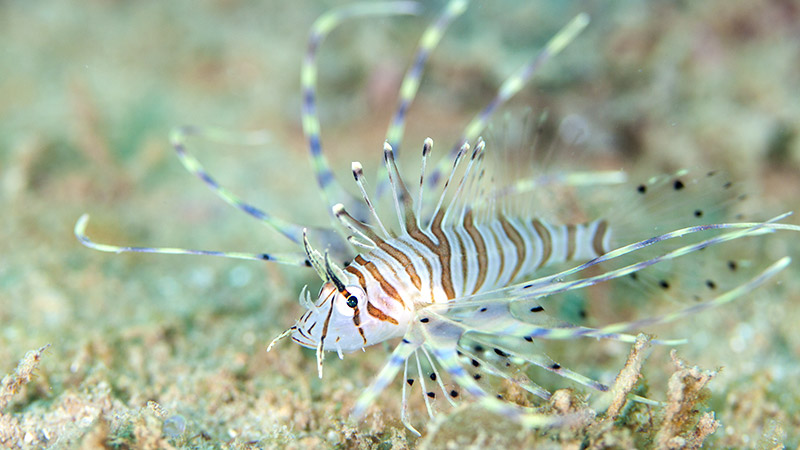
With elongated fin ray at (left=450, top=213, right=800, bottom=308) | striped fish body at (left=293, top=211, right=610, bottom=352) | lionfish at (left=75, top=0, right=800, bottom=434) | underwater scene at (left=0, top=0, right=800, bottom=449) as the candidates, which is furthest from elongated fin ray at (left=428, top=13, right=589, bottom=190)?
elongated fin ray at (left=450, top=213, right=800, bottom=308)

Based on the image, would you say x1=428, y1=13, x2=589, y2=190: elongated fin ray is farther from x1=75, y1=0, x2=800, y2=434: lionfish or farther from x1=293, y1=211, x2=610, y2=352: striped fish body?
x1=293, y1=211, x2=610, y2=352: striped fish body

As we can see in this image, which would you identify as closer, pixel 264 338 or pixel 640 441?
pixel 640 441

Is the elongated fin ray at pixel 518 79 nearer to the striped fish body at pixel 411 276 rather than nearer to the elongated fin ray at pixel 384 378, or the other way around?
the striped fish body at pixel 411 276

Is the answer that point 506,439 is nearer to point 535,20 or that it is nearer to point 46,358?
point 46,358

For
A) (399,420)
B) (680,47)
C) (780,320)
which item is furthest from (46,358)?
(680,47)

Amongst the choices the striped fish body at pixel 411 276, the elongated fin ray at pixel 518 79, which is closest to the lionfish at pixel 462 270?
the striped fish body at pixel 411 276

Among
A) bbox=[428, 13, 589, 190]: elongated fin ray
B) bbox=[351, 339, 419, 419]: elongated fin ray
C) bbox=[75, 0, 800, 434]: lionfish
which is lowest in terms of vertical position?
bbox=[351, 339, 419, 419]: elongated fin ray

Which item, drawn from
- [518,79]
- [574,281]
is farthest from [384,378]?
[518,79]
